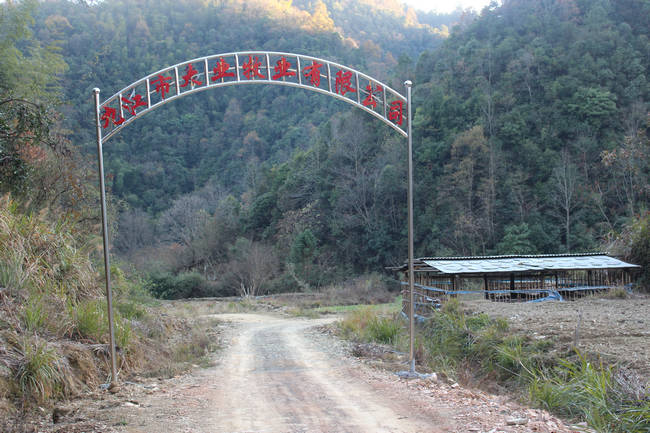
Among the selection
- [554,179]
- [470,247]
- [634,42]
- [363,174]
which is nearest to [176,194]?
[363,174]

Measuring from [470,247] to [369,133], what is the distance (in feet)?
45.6

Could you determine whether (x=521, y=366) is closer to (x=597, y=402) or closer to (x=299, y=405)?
(x=597, y=402)

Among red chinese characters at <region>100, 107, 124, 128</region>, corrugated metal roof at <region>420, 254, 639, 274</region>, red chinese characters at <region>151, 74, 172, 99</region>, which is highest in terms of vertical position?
red chinese characters at <region>151, 74, 172, 99</region>

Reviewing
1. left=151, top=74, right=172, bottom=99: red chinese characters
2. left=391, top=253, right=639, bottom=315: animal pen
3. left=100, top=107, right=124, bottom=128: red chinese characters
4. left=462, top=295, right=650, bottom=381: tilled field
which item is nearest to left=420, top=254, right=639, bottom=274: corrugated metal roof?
left=391, top=253, right=639, bottom=315: animal pen

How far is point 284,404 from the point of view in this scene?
620 cm

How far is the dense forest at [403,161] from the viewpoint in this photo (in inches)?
1347

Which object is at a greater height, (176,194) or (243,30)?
(243,30)

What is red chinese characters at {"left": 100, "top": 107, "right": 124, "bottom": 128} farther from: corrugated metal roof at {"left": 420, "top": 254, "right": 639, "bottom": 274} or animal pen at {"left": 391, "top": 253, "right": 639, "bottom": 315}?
corrugated metal roof at {"left": 420, "top": 254, "right": 639, "bottom": 274}

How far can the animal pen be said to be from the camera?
47.2 feet

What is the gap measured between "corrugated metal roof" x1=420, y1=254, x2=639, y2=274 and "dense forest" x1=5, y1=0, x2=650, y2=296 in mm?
5950

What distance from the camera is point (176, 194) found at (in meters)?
50.8

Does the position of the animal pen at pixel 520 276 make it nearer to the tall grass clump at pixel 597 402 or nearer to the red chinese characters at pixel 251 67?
the tall grass clump at pixel 597 402

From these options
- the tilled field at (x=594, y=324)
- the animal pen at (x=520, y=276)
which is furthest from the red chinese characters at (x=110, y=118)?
the animal pen at (x=520, y=276)

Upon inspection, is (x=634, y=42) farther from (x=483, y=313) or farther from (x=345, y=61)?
(x=483, y=313)
